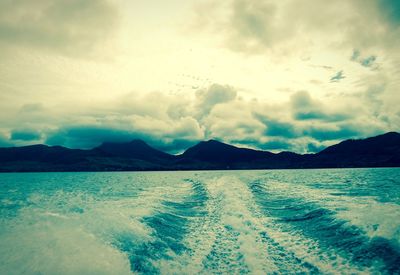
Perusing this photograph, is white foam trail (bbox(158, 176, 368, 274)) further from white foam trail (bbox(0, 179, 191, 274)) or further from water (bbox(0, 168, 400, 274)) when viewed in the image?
white foam trail (bbox(0, 179, 191, 274))

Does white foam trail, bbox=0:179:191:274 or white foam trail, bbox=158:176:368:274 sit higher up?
white foam trail, bbox=0:179:191:274

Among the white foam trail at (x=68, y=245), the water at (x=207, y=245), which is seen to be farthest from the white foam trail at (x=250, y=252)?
the white foam trail at (x=68, y=245)

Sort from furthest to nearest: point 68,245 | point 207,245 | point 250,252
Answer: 1. point 207,245
2. point 250,252
3. point 68,245

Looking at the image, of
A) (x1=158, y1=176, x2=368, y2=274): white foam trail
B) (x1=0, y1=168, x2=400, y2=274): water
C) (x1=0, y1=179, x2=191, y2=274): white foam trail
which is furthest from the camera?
(x1=158, y1=176, x2=368, y2=274): white foam trail

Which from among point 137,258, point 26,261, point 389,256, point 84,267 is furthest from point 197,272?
point 389,256

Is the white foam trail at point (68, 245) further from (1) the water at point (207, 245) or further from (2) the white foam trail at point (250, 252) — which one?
(2) the white foam trail at point (250, 252)

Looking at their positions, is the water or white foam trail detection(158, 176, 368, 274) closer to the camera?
the water

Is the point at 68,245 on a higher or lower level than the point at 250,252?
higher

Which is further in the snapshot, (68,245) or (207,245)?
(207,245)

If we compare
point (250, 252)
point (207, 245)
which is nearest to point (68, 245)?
point (207, 245)

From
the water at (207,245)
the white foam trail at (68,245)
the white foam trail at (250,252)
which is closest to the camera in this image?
the white foam trail at (68,245)

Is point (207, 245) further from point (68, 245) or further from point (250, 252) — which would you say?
point (68, 245)

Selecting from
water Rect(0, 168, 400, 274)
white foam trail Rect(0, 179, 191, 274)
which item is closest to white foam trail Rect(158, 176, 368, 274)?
water Rect(0, 168, 400, 274)

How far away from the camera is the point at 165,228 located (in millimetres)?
14594
